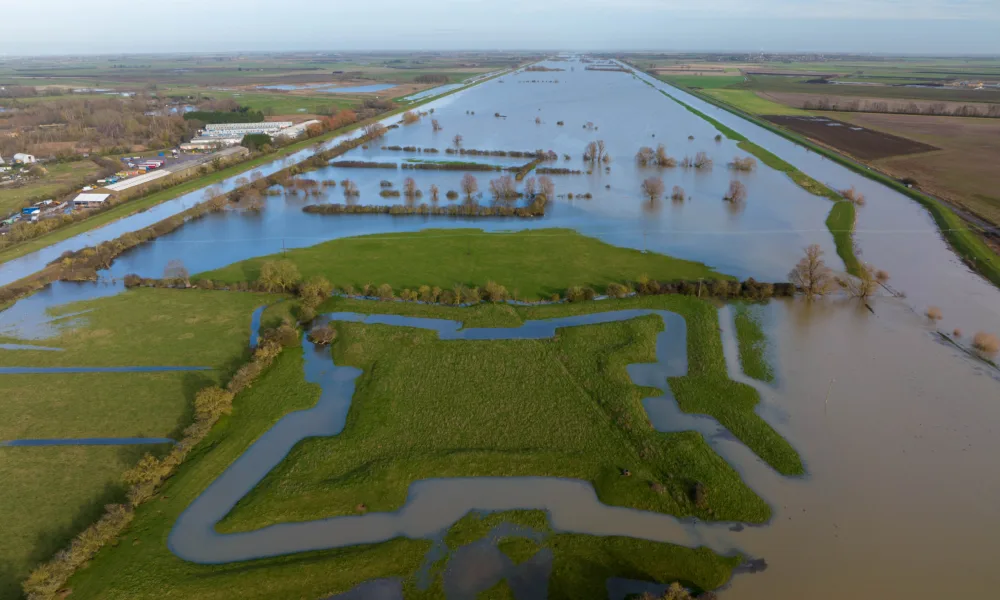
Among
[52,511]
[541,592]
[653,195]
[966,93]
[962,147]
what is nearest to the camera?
[541,592]

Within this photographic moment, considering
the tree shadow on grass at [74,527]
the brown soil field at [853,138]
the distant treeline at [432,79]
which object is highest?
the distant treeline at [432,79]

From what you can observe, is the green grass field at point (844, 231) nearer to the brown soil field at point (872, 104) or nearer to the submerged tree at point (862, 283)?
the submerged tree at point (862, 283)

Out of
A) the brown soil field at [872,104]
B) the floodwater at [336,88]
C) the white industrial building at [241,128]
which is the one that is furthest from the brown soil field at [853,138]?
the floodwater at [336,88]

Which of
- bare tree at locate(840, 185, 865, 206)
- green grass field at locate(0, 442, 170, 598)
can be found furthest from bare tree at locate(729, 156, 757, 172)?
green grass field at locate(0, 442, 170, 598)

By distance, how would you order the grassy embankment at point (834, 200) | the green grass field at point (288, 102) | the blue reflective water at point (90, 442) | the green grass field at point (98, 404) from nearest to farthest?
the blue reflective water at point (90, 442)
the green grass field at point (98, 404)
the grassy embankment at point (834, 200)
the green grass field at point (288, 102)

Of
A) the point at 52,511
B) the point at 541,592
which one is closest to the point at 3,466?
the point at 52,511

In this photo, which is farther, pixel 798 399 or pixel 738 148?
pixel 738 148

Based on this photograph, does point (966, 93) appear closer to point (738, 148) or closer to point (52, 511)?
A: point (738, 148)
